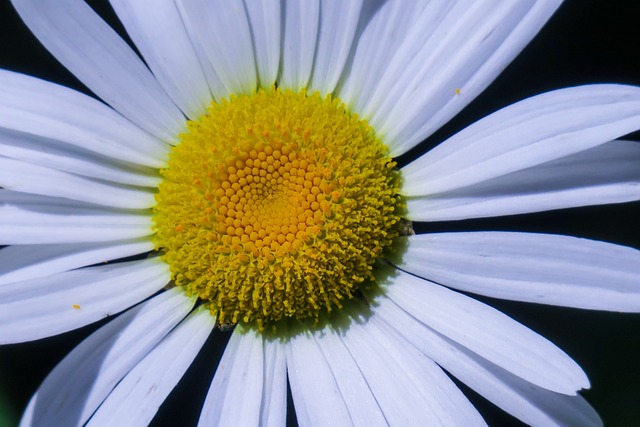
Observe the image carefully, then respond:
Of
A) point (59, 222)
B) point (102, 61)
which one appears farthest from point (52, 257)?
point (102, 61)

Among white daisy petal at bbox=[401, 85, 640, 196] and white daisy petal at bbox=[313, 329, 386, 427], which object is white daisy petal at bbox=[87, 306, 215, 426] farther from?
white daisy petal at bbox=[401, 85, 640, 196]

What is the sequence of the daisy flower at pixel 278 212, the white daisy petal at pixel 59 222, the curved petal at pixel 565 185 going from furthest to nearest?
the white daisy petal at pixel 59 222, the daisy flower at pixel 278 212, the curved petal at pixel 565 185

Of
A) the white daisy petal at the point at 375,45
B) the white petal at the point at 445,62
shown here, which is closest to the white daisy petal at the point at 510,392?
the white petal at the point at 445,62

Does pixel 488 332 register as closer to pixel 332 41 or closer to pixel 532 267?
pixel 532 267

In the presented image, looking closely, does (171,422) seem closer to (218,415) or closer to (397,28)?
(218,415)

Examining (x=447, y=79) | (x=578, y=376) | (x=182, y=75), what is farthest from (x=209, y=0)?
(x=578, y=376)

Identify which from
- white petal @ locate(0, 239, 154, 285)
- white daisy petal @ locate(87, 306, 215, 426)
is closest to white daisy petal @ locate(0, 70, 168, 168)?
white petal @ locate(0, 239, 154, 285)

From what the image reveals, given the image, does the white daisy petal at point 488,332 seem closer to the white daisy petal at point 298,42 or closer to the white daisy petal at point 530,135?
the white daisy petal at point 530,135
